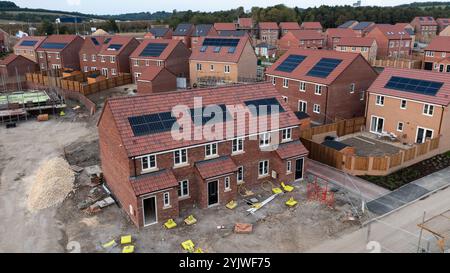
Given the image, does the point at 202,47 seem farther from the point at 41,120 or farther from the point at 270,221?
the point at 270,221

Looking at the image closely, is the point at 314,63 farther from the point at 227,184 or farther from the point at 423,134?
the point at 227,184

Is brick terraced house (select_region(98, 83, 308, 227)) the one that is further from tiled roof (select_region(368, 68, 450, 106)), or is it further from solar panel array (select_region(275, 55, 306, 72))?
solar panel array (select_region(275, 55, 306, 72))

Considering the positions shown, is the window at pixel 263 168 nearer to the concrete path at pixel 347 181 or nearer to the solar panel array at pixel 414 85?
the concrete path at pixel 347 181

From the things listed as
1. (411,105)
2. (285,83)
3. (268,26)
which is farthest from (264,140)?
(268,26)

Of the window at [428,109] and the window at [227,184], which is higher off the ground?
the window at [428,109]

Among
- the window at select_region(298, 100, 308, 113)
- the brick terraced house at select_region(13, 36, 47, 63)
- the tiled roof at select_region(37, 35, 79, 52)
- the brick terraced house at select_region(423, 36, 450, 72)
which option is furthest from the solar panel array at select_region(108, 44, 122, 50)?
the brick terraced house at select_region(423, 36, 450, 72)

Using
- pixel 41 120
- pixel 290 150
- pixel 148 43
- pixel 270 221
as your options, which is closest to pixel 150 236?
pixel 270 221

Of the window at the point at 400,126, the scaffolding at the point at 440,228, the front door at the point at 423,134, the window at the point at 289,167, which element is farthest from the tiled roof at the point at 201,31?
the scaffolding at the point at 440,228
